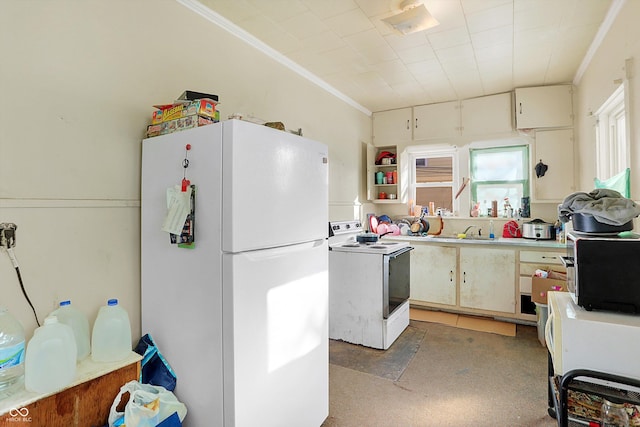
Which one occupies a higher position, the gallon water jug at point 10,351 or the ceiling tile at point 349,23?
the ceiling tile at point 349,23

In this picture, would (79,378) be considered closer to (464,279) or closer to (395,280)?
(395,280)

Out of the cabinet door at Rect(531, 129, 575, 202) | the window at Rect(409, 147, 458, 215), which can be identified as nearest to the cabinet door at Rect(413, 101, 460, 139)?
the window at Rect(409, 147, 458, 215)

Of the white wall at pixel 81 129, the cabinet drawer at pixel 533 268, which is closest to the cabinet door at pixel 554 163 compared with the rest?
the cabinet drawer at pixel 533 268

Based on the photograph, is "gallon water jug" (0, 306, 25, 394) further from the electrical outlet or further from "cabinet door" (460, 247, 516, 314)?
"cabinet door" (460, 247, 516, 314)

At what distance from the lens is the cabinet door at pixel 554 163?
361cm

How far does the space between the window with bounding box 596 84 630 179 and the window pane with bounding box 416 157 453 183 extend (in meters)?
1.75

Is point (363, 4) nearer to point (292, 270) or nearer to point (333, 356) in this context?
point (292, 270)

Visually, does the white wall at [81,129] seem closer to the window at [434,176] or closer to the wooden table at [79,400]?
the wooden table at [79,400]

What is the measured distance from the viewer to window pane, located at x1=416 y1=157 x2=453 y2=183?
4.49 metres

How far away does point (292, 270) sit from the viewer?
1636 mm

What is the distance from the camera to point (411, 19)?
224cm

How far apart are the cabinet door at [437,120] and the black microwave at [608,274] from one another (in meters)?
3.10

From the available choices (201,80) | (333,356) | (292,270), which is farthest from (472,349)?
(201,80)

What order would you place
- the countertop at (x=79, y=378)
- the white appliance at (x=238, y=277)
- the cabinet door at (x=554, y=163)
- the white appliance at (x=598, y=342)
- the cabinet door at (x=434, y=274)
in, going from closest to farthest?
the countertop at (x=79, y=378) → the white appliance at (x=598, y=342) → the white appliance at (x=238, y=277) → the cabinet door at (x=554, y=163) → the cabinet door at (x=434, y=274)
